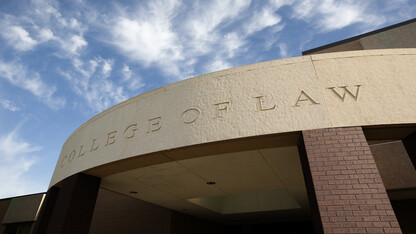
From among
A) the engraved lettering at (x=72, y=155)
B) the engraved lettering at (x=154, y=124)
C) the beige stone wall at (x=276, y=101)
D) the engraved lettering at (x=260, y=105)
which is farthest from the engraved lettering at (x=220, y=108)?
the engraved lettering at (x=72, y=155)

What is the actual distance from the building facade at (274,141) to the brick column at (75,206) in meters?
0.03

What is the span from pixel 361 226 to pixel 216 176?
13.7 feet

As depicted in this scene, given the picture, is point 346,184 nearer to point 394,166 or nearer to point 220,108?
point 220,108

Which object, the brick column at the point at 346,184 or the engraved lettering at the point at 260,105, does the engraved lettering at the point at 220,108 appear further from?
the brick column at the point at 346,184

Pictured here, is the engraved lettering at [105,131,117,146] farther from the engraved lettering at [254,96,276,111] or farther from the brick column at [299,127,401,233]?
the brick column at [299,127,401,233]

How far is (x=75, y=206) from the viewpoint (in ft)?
21.1

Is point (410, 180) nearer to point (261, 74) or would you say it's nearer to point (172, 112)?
point (261, 74)

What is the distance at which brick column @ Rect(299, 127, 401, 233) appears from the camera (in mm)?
3684

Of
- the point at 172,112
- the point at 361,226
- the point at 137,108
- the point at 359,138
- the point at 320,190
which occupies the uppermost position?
the point at 137,108

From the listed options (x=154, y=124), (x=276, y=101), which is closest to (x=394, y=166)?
(x=276, y=101)

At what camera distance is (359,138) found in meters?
4.38

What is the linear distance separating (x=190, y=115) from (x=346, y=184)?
3.12m

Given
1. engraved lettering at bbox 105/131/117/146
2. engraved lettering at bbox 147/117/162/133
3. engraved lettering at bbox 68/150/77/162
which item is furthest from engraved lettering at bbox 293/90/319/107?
engraved lettering at bbox 68/150/77/162

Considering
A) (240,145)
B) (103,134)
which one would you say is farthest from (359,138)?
(103,134)
